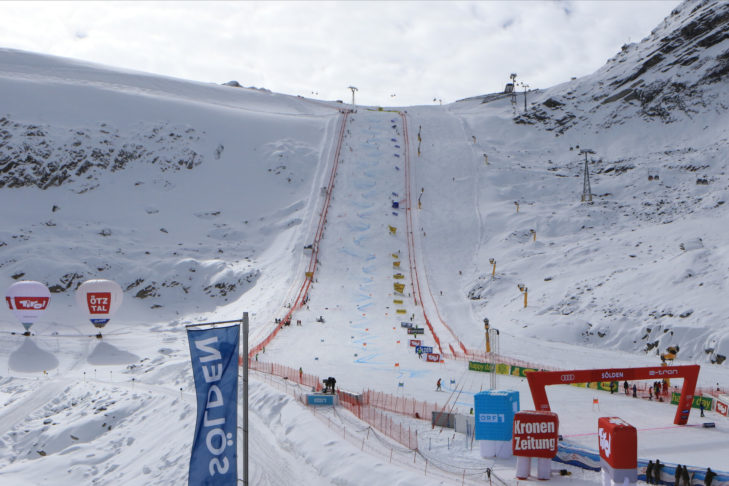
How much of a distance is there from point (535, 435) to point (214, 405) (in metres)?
9.94

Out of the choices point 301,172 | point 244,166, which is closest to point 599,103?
point 301,172

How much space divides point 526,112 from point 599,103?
10.1 m

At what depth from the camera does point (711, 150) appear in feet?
211

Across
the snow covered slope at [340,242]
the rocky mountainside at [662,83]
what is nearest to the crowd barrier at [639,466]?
the snow covered slope at [340,242]

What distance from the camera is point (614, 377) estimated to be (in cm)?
2309

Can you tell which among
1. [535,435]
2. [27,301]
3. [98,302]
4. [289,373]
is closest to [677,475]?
[535,435]

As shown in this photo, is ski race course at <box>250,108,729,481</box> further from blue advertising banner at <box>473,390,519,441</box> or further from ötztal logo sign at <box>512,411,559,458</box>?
ötztal logo sign at <box>512,411,559,458</box>

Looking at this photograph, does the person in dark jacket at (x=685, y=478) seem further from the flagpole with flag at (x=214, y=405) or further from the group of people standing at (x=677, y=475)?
the flagpole with flag at (x=214, y=405)

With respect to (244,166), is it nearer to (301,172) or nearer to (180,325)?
(301,172)

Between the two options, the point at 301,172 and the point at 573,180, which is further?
the point at 301,172

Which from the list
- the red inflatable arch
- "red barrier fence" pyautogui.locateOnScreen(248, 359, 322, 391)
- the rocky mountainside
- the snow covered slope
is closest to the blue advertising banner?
the snow covered slope

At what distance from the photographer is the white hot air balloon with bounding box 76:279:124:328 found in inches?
1679

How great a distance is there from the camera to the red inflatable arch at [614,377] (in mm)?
22031

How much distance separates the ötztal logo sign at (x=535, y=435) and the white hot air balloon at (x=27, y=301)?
117ft
